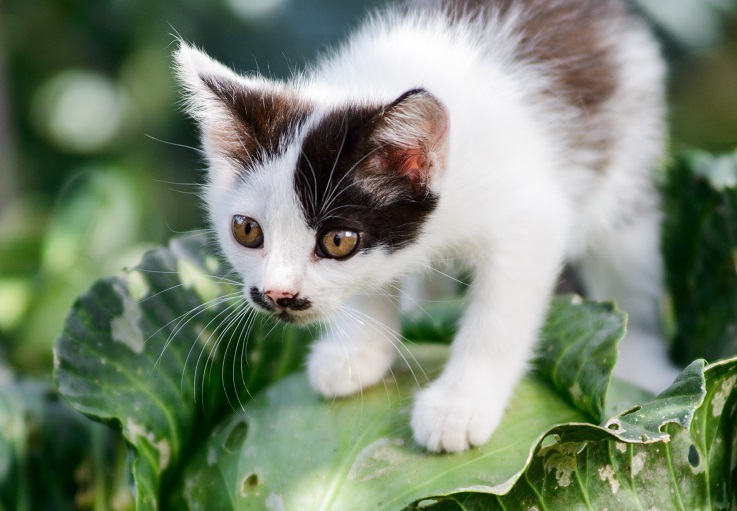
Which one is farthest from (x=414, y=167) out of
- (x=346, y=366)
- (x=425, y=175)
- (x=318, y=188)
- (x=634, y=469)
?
(x=634, y=469)

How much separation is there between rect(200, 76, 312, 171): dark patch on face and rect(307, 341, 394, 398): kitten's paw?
0.33 meters

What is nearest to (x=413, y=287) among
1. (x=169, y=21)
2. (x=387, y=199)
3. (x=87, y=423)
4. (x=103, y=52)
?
(x=387, y=199)

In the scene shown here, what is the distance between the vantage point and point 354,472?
3.51ft

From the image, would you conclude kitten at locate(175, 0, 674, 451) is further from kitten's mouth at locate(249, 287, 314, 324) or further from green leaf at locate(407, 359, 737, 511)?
green leaf at locate(407, 359, 737, 511)

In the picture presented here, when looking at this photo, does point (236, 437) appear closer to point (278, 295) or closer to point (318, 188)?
point (278, 295)

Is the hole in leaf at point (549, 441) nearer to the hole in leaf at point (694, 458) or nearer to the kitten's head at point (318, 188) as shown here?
the hole in leaf at point (694, 458)

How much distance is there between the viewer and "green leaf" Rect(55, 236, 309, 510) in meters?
1.17

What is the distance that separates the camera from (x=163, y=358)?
1.27 metres

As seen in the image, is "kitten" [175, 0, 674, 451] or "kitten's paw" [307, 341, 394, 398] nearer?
"kitten" [175, 0, 674, 451]

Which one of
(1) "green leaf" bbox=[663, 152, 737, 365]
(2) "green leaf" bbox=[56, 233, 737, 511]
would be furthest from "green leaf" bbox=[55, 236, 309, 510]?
(1) "green leaf" bbox=[663, 152, 737, 365]

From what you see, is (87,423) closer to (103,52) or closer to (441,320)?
(441,320)

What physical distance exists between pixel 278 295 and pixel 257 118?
28 cm

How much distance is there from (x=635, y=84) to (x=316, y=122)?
845 mm

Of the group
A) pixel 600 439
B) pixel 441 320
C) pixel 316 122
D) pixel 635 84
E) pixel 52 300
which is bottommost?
pixel 52 300
